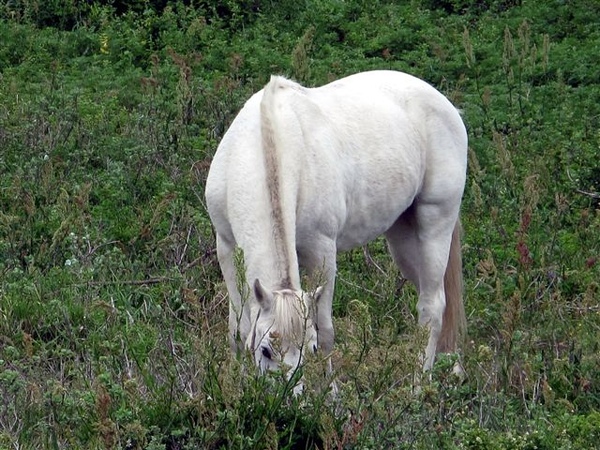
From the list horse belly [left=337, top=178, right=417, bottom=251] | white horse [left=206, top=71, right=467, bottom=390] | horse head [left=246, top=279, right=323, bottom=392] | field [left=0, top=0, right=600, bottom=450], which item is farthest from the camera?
horse belly [left=337, top=178, right=417, bottom=251]

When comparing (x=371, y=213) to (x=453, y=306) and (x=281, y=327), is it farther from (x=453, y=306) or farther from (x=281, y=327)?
(x=281, y=327)

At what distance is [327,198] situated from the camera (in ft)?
21.2

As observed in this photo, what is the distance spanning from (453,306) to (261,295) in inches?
87.1

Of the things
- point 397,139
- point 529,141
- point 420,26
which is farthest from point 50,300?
point 420,26

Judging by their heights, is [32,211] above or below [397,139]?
below

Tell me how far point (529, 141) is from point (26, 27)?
4796mm

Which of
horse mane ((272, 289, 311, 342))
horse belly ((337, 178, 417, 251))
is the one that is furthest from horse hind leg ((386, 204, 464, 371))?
Answer: horse mane ((272, 289, 311, 342))

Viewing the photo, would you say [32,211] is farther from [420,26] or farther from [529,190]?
[420,26]

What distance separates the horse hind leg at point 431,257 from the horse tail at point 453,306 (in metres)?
0.02

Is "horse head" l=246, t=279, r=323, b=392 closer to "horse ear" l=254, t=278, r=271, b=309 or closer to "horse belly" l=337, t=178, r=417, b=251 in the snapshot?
"horse ear" l=254, t=278, r=271, b=309

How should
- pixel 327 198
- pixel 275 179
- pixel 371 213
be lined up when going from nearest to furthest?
pixel 275 179, pixel 327 198, pixel 371 213

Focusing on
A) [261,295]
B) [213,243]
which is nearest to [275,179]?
[261,295]

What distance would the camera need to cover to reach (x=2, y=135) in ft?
32.7

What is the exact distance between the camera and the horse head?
557 cm
